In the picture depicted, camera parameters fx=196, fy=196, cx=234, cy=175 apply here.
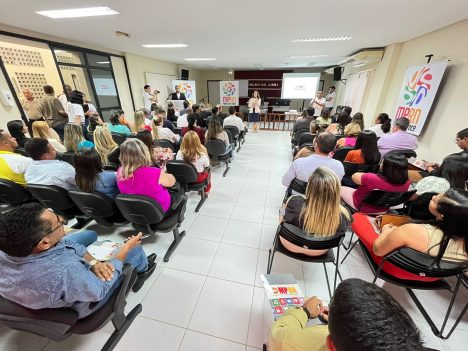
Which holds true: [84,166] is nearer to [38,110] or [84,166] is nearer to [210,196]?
[210,196]

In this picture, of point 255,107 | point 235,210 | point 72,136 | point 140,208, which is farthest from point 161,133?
point 255,107

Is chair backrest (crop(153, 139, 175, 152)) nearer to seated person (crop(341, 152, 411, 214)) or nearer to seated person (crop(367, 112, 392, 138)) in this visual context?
seated person (crop(341, 152, 411, 214))

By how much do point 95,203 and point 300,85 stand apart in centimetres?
972

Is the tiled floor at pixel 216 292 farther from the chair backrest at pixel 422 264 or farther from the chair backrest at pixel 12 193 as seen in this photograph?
the chair backrest at pixel 12 193

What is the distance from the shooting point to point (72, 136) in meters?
2.78

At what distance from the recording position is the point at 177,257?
209cm

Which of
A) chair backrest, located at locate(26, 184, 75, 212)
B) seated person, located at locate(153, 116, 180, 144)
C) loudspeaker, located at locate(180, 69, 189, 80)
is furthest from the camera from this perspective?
loudspeaker, located at locate(180, 69, 189, 80)

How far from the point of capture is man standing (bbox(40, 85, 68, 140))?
4.44 meters

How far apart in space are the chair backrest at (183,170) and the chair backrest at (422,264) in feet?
6.99

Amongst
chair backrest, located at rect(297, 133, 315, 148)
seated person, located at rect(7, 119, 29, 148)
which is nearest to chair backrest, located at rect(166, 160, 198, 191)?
chair backrest, located at rect(297, 133, 315, 148)

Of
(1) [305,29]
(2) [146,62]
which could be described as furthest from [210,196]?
(2) [146,62]

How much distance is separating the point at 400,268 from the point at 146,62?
31.2 feet

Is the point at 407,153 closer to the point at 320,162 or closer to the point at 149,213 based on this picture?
the point at 320,162

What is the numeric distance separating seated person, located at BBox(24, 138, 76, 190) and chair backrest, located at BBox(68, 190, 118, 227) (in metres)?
0.33
